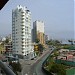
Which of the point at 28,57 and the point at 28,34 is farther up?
the point at 28,34

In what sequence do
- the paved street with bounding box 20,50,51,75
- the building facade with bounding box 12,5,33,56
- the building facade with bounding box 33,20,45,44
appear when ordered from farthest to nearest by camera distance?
the building facade with bounding box 33,20,45,44 < the building facade with bounding box 12,5,33,56 < the paved street with bounding box 20,50,51,75

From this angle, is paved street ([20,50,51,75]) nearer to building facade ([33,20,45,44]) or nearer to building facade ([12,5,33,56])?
building facade ([12,5,33,56])

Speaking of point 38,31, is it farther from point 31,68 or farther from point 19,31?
point 31,68

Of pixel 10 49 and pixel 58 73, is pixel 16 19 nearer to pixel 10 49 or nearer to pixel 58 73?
pixel 10 49

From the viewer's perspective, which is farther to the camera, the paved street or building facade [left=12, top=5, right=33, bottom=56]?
building facade [left=12, top=5, right=33, bottom=56]

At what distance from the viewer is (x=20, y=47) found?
29.9 feet

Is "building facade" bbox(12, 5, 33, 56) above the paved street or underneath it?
above

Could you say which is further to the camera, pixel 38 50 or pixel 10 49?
pixel 38 50

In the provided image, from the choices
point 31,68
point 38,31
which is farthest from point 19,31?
point 38,31

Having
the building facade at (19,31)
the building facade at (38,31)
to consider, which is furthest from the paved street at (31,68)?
the building facade at (38,31)

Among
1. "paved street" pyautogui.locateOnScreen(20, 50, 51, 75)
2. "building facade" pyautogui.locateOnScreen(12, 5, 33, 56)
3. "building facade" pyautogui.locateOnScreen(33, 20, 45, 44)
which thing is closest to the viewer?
"paved street" pyautogui.locateOnScreen(20, 50, 51, 75)

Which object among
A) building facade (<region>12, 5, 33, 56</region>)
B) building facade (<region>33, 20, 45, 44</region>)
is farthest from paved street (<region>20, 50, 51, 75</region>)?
building facade (<region>33, 20, 45, 44</region>)

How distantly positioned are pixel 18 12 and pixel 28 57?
195 centimetres

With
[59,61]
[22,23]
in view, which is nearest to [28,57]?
[22,23]
